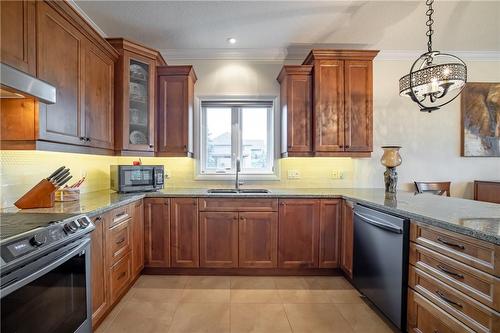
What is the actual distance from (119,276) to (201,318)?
2.61ft

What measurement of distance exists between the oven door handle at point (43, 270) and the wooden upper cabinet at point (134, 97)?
1.40m

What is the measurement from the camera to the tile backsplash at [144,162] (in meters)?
1.87

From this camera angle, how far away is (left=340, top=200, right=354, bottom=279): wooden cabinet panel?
245 centimetres

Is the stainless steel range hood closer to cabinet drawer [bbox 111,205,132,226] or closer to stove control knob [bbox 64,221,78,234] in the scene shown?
stove control knob [bbox 64,221,78,234]

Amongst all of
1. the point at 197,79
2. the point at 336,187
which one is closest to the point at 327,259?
the point at 336,187

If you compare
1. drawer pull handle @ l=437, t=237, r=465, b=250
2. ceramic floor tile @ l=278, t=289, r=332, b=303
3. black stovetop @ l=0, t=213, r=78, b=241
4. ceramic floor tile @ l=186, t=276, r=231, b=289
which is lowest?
ceramic floor tile @ l=278, t=289, r=332, b=303

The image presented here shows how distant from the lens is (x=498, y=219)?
1392 mm

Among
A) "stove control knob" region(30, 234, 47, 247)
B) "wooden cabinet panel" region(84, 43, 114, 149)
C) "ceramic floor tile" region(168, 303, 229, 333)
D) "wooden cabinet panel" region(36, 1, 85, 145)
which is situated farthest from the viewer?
"wooden cabinet panel" region(84, 43, 114, 149)

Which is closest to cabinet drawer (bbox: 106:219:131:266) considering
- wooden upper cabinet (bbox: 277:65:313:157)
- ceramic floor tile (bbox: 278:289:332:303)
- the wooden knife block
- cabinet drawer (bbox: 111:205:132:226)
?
cabinet drawer (bbox: 111:205:132:226)

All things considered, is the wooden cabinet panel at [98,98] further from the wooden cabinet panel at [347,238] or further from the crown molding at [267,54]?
the wooden cabinet panel at [347,238]

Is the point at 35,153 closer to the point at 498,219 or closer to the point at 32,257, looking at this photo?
the point at 32,257

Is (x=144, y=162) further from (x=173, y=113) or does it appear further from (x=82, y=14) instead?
(x=82, y=14)

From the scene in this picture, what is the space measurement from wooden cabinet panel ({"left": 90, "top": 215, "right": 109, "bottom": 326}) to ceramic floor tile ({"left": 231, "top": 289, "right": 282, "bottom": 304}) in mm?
1050

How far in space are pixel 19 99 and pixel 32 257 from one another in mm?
1096
